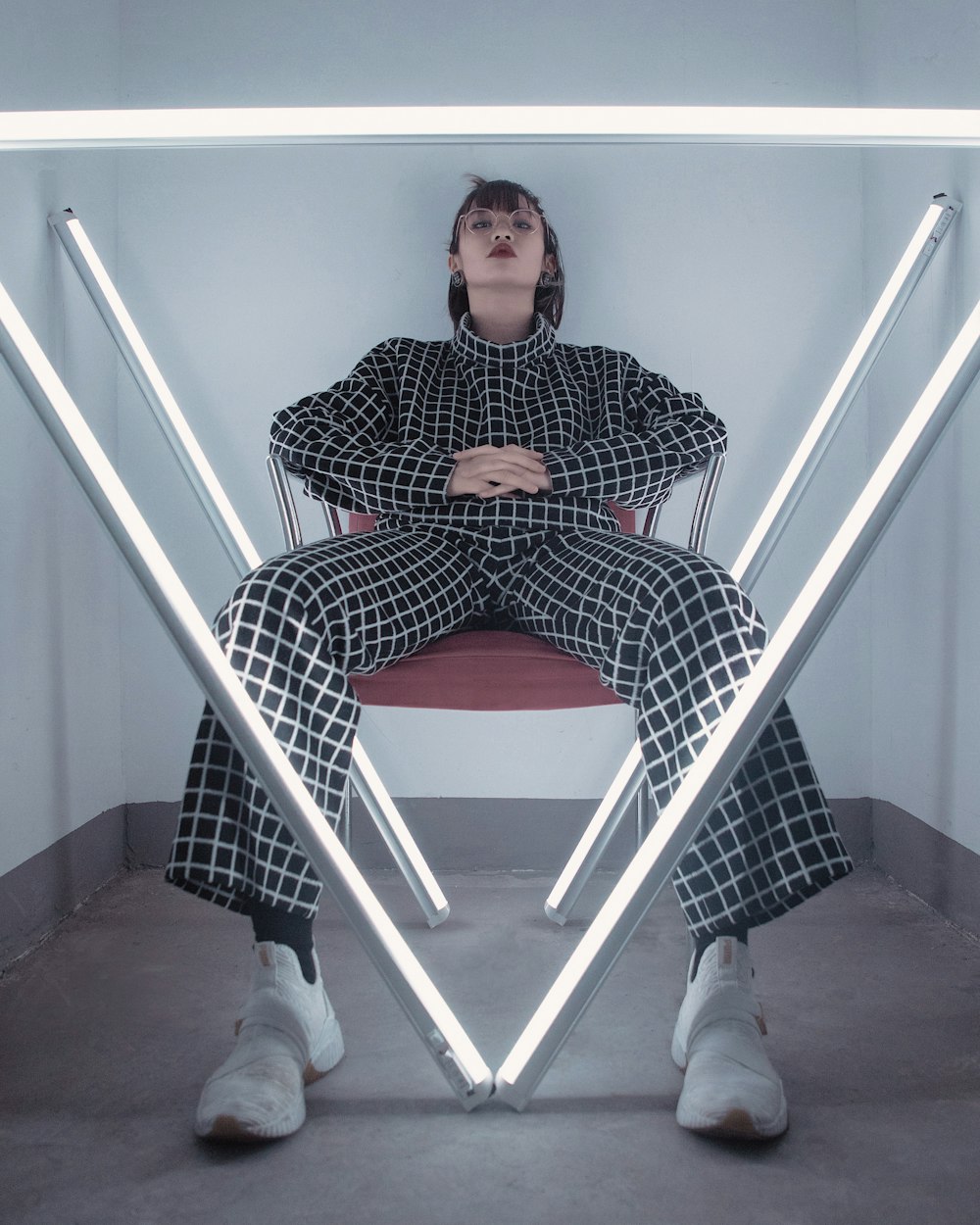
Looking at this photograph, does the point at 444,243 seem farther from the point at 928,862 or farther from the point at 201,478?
the point at 928,862

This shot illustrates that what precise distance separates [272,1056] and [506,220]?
A: 132cm

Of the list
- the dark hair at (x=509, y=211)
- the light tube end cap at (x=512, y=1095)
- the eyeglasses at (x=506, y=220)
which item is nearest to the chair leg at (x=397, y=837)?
the light tube end cap at (x=512, y=1095)

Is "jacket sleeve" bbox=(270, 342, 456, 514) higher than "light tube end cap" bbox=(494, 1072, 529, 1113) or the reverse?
higher

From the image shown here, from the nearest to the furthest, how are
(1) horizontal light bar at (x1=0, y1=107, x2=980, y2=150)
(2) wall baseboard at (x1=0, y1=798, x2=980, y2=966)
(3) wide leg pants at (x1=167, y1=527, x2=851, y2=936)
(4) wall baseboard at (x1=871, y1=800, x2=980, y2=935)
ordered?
(1) horizontal light bar at (x1=0, y1=107, x2=980, y2=150), (3) wide leg pants at (x1=167, y1=527, x2=851, y2=936), (4) wall baseboard at (x1=871, y1=800, x2=980, y2=935), (2) wall baseboard at (x1=0, y1=798, x2=980, y2=966)

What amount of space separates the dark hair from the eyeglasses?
13 mm

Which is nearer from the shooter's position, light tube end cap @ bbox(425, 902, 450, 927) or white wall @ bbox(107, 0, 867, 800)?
light tube end cap @ bbox(425, 902, 450, 927)

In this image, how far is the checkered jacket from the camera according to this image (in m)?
1.42

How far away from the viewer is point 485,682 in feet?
4.21

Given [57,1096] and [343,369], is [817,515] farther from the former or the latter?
[57,1096]

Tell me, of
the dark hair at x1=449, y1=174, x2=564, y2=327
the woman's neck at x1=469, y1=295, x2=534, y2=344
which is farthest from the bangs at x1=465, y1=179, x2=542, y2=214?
the woman's neck at x1=469, y1=295, x2=534, y2=344

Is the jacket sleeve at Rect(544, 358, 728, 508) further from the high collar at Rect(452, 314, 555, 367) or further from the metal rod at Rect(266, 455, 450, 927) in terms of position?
the metal rod at Rect(266, 455, 450, 927)

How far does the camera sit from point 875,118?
0.87 meters

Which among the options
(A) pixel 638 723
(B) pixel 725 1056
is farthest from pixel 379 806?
(B) pixel 725 1056

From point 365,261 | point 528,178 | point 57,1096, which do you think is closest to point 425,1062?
point 57,1096
